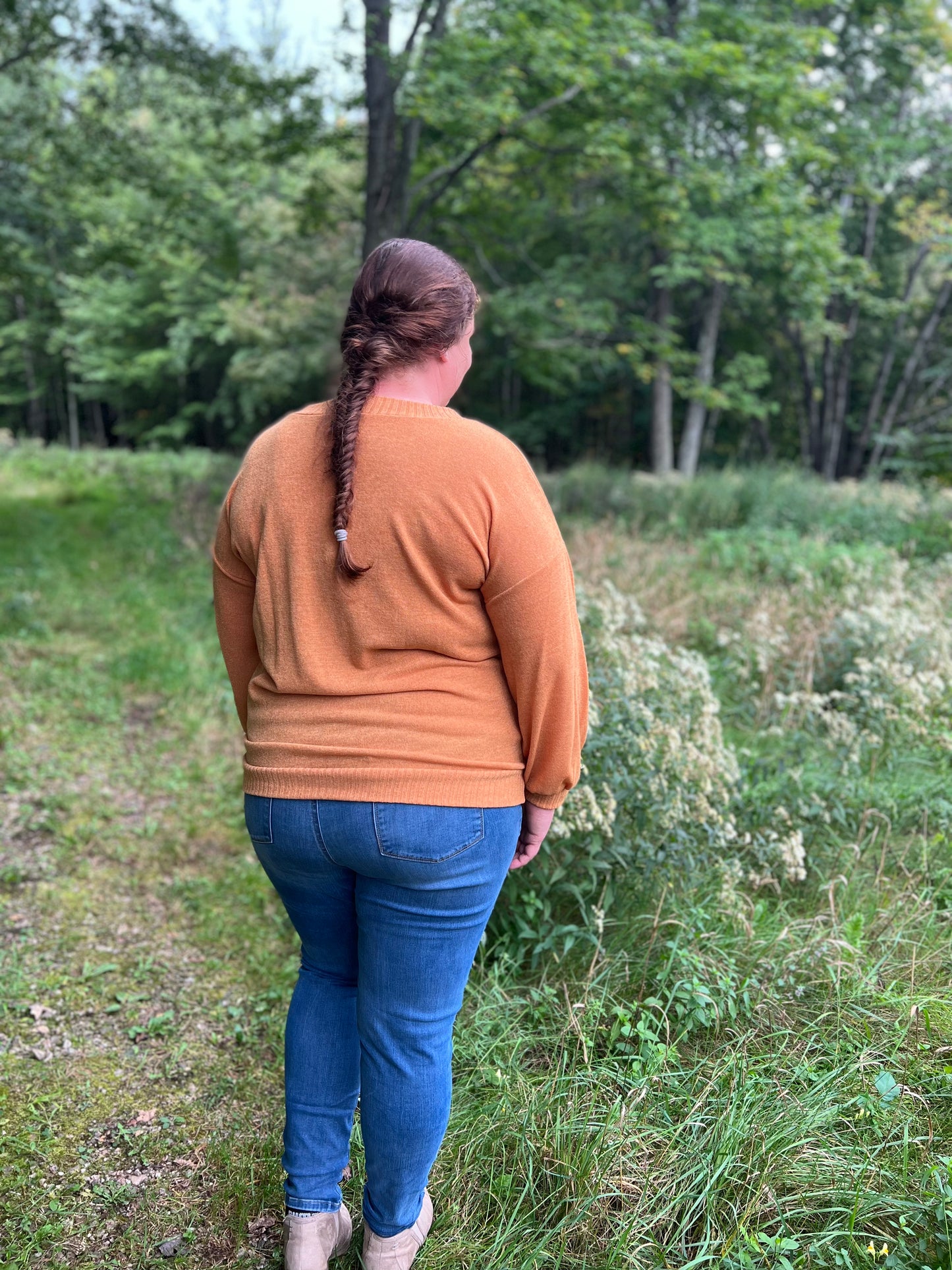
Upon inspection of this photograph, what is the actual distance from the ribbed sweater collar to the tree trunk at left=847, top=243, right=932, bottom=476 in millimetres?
20517

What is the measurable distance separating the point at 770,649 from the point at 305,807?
3815 millimetres

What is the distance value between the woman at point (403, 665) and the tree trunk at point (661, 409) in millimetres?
15592

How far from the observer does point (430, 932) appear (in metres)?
1.55

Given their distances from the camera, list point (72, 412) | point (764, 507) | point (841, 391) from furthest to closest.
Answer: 1. point (72, 412)
2. point (841, 391)
3. point (764, 507)

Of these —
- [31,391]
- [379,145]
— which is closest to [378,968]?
[379,145]

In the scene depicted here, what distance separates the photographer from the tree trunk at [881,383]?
19312 mm

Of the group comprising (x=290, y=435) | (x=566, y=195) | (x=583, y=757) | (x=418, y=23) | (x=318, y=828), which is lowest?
(x=583, y=757)

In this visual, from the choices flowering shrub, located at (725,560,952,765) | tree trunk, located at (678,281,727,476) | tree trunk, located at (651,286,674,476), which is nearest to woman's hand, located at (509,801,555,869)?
flowering shrub, located at (725,560,952,765)

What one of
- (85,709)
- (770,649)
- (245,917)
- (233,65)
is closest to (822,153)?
(233,65)

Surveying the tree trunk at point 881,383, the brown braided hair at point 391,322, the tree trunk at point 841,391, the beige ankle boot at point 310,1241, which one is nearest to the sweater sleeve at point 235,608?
the brown braided hair at point 391,322

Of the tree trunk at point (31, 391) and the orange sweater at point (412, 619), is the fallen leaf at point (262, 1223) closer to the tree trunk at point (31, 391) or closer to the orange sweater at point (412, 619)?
the orange sweater at point (412, 619)

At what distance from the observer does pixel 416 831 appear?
4.81 feet

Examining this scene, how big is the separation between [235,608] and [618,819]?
5.25 feet

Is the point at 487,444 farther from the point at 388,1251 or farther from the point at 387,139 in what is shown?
the point at 387,139
